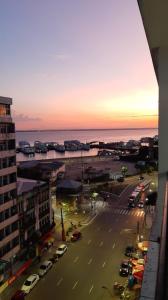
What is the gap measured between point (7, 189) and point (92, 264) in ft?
24.8

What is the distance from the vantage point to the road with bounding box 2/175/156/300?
17.1m

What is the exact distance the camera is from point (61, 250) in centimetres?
2208

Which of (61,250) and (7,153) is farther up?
(7,153)

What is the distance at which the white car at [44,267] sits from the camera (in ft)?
62.4

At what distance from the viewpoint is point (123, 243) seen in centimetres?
2403

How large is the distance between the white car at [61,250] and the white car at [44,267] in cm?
163

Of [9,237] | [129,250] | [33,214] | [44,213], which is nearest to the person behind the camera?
[9,237]

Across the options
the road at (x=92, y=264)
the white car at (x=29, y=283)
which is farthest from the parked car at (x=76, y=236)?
the white car at (x=29, y=283)

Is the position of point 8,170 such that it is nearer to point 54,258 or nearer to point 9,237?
point 9,237

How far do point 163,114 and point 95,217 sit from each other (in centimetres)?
2848

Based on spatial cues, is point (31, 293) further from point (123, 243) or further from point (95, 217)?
point (95, 217)

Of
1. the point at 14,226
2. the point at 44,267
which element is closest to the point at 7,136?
the point at 14,226

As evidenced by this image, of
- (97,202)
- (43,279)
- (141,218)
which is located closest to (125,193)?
(97,202)

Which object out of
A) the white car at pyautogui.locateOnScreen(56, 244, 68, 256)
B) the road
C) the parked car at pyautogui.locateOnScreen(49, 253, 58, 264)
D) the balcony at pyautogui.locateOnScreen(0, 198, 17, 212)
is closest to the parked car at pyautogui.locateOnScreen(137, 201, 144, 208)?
the road
